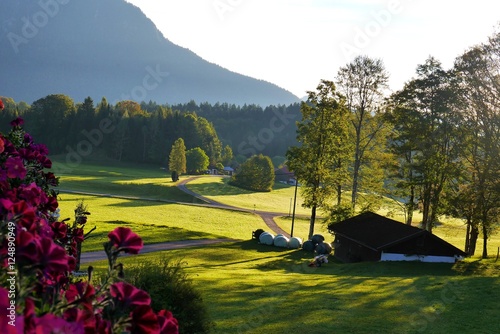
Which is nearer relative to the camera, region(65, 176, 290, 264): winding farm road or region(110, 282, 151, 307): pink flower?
region(110, 282, 151, 307): pink flower

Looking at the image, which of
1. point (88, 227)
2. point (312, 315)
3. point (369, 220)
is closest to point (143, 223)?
point (88, 227)

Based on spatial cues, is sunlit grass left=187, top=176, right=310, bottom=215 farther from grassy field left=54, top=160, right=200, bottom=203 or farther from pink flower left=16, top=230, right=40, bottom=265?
pink flower left=16, top=230, right=40, bottom=265

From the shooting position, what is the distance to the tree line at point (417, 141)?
121 ft

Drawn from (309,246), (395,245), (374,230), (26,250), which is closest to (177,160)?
(309,246)

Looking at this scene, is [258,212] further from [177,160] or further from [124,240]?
[124,240]

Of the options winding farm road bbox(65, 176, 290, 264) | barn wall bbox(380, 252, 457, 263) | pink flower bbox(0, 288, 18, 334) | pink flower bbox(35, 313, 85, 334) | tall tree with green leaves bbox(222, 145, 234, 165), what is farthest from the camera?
tall tree with green leaves bbox(222, 145, 234, 165)

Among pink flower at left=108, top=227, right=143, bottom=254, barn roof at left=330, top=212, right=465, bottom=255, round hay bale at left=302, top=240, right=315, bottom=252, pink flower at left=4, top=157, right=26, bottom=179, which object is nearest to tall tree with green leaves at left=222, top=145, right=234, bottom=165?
round hay bale at left=302, top=240, right=315, bottom=252

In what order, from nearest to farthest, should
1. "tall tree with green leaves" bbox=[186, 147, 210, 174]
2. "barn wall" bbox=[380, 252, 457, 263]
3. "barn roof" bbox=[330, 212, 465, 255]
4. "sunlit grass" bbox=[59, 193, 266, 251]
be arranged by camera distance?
1. "barn roof" bbox=[330, 212, 465, 255]
2. "barn wall" bbox=[380, 252, 457, 263]
3. "sunlit grass" bbox=[59, 193, 266, 251]
4. "tall tree with green leaves" bbox=[186, 147, 210, 174]

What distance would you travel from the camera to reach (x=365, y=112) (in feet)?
165

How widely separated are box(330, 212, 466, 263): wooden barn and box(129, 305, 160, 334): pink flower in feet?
122

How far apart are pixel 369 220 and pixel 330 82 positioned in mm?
15342

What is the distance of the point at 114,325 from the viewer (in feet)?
9.64

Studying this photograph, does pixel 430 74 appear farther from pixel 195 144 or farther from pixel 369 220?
pixel 195 144

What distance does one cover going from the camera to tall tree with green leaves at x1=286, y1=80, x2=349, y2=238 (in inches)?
1957
